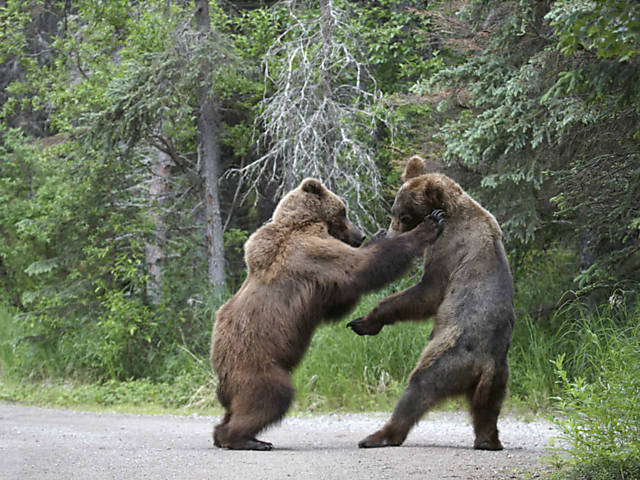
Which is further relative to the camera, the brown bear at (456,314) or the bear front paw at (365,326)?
the bear front paw at (365,326)

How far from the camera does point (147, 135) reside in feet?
39.9

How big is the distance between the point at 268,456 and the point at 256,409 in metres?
0.36

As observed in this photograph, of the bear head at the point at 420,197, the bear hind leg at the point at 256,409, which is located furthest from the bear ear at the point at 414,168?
the bear hind leg at the point at 256,409

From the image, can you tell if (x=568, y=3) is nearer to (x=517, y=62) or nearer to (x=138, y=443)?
(x=517, y=62)

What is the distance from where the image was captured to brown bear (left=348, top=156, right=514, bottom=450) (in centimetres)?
502

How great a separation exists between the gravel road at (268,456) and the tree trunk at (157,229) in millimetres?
4624

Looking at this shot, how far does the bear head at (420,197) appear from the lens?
18.1ft

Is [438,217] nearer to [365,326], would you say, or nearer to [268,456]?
[365,326]

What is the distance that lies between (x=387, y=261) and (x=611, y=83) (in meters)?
2.20

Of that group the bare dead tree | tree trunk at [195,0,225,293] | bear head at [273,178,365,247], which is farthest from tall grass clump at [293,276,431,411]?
bear head at [273,178,365,247]

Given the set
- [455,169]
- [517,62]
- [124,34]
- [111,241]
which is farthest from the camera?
[124,34]

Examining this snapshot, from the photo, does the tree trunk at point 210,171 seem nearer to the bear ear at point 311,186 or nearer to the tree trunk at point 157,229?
the tree trunk at point 157,229

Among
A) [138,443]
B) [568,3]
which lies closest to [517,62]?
[568,3]

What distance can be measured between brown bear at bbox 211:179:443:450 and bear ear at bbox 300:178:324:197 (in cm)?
42
